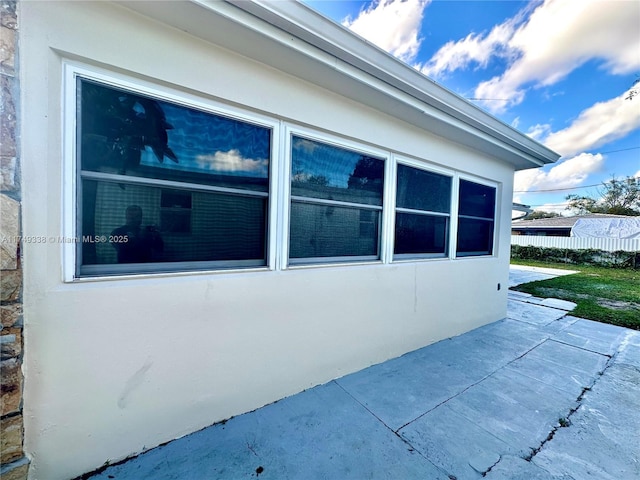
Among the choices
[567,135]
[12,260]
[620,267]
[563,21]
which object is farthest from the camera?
[567,135]

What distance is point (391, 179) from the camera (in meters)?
3.31

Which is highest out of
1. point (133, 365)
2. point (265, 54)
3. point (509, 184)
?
point (265, 54)

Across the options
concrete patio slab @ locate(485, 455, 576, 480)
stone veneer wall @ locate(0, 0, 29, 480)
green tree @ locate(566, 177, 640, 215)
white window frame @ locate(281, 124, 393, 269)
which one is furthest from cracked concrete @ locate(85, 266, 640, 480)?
green tree @ locate(566, 177, 640, 215)

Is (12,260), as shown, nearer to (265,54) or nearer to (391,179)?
(265,54)

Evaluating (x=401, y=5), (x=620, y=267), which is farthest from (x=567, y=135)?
(x=401, y=5)

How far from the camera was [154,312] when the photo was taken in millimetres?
1861

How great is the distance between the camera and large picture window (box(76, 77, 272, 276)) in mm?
1714

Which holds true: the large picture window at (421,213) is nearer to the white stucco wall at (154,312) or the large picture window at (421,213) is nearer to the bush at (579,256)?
the white stucco wall at (154,312)

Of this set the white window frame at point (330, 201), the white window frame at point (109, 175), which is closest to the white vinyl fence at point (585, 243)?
the white window frame at point (330, 201)

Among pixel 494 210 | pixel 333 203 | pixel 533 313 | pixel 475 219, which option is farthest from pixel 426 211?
pixel 533 313

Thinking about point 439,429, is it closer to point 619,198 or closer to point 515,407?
point 515,407

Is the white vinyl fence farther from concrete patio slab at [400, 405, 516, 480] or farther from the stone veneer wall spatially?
the stone veneer wall

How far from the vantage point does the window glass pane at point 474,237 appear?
14.5 feet

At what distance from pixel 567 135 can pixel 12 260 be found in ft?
86.0
